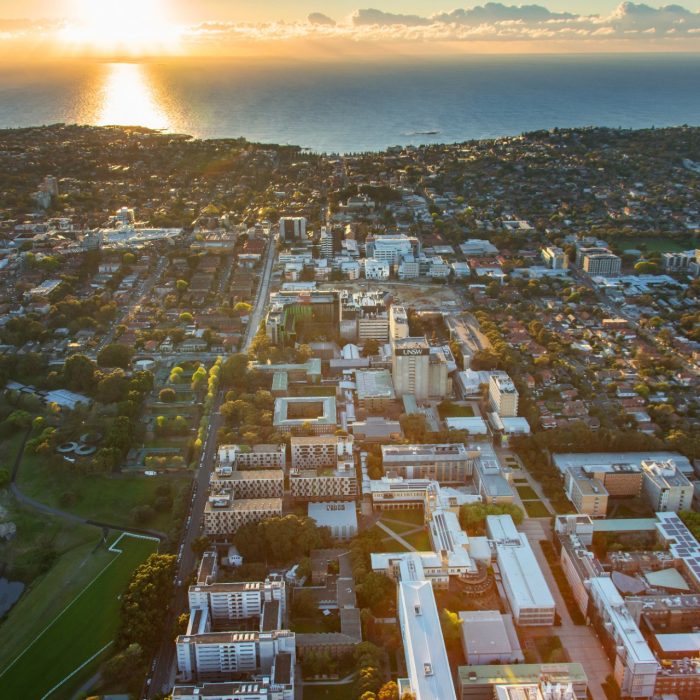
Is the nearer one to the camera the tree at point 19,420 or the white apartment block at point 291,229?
the tree at point 19,420

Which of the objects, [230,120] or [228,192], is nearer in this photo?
[228,192]

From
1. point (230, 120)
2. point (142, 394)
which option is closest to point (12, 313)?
point (142, 394)

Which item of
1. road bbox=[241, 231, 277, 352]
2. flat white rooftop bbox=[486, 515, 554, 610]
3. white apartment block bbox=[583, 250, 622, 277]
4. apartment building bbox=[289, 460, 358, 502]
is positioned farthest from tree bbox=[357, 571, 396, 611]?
white apartment block bbox=[583, 250, 622, 277]

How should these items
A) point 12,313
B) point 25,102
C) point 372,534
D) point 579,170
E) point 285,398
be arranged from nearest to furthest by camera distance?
point 372,534 < point 285,398 < point 12,313 < point 579,170 < point 25,102

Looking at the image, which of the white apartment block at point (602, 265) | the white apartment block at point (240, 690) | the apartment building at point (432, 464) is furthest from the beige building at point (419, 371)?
the white apartment block at point (602, 265)

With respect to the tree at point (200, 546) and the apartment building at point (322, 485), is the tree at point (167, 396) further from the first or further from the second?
the tree at point (200, 546)

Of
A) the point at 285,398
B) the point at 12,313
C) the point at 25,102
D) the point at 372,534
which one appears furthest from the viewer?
the point at 25,102

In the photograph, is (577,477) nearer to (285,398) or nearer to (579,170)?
(285,398)
